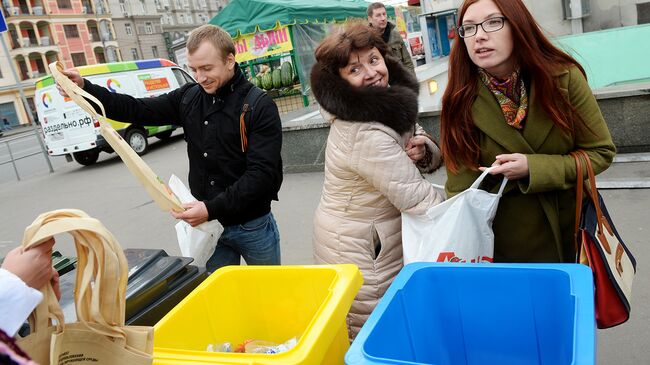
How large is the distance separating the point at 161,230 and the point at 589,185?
187 inches

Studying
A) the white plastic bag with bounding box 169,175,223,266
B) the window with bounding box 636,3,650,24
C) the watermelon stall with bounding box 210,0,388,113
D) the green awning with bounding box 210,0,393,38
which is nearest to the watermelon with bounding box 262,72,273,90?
the watermelon stall with bounding box 210,0,388,113

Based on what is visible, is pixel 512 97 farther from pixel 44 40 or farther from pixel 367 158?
pixel 44 40

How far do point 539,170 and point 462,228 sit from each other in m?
0.31

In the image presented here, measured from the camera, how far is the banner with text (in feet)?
37.0

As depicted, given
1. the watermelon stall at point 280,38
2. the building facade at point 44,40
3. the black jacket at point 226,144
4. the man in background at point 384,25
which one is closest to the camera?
the black jacket at point 226,144

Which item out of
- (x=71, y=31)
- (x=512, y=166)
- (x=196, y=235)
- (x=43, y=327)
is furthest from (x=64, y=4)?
(x=43, y=327)

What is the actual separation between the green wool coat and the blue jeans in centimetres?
95

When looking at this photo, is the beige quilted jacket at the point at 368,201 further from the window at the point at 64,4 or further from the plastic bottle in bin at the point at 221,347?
the window at the point at 64,4

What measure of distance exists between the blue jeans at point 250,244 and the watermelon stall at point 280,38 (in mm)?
9035

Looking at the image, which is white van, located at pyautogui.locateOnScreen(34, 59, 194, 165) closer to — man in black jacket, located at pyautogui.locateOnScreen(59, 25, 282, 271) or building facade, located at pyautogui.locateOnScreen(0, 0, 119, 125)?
man in black jacket, located at pyautogui.locateOnScreen(59, 25, 282, 271)

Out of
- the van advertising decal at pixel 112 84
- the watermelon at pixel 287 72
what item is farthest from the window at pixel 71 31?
the watermelon at pixel 287 72

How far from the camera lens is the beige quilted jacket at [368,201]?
6.03 ft

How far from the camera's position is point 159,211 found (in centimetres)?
624

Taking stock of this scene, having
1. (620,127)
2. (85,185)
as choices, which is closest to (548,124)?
(620,127)
